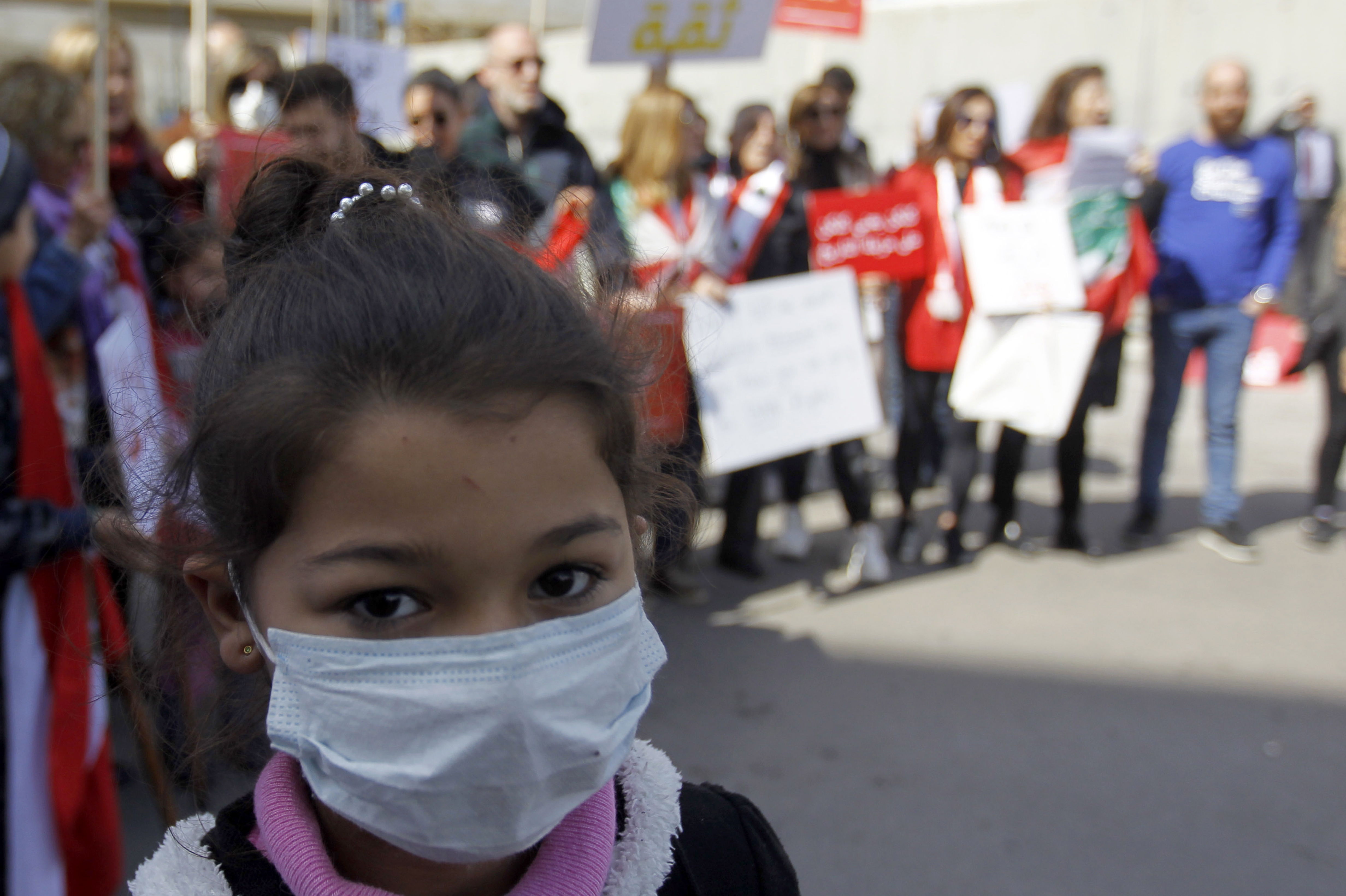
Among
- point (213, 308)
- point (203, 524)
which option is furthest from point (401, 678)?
point (213, 308)

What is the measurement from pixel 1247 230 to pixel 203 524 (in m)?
5.07

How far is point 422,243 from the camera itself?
3.81ft

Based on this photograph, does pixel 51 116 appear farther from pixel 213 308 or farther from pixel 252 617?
pixel 252 617

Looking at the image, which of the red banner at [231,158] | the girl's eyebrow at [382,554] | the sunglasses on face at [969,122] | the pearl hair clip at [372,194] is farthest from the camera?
the sunglasses on face at [969,122]

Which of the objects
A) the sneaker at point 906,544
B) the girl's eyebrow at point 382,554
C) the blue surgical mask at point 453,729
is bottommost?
the sneaker at point 906,544

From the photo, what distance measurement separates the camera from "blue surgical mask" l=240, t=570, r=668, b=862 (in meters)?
1.03

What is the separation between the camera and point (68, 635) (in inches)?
87.2

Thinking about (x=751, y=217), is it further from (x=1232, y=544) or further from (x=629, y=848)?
(x=629, y=848)

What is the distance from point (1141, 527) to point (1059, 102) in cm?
198

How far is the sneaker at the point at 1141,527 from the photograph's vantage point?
18.1 feet

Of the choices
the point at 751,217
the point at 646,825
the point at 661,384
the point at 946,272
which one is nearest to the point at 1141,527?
the point at 946,272

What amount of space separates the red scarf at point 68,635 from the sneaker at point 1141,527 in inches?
177

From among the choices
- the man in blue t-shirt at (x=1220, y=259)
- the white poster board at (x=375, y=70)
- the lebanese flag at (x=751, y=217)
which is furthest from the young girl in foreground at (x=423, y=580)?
the white poster board at (x=375, y=70)

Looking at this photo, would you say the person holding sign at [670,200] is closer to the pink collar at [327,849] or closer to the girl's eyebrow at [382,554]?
the pink collar at [327,849]
